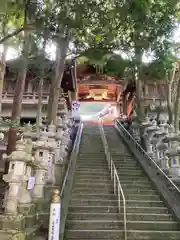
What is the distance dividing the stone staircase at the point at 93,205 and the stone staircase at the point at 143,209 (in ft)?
1.24

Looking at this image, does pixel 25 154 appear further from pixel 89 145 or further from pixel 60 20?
pixel 89 145

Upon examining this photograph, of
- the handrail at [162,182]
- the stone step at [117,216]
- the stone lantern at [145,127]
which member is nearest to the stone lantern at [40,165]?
the stone step at [117,216]

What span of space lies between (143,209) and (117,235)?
4.46 feet

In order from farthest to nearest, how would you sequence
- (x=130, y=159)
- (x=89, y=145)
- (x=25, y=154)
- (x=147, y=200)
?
(x=89, y=145)
(x=130, y=159)
(x=147, y=200)
(x=25, y=154)

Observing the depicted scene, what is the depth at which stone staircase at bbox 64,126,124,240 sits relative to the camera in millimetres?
6570

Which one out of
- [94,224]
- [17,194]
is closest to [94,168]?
[94,224]

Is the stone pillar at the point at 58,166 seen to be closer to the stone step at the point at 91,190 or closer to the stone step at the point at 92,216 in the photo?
the stone step at the point at 91,190

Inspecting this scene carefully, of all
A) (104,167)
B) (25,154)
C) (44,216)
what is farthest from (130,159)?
(25,154)

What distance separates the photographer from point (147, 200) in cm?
818

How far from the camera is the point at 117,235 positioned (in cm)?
653

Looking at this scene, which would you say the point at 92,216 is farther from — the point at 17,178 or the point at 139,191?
the point at 17,178

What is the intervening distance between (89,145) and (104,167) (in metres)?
3.51

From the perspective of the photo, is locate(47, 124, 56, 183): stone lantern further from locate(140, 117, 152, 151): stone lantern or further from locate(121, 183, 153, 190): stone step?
locate(140, 117, 152, 151): stone lantern

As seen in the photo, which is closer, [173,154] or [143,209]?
[143,209]
